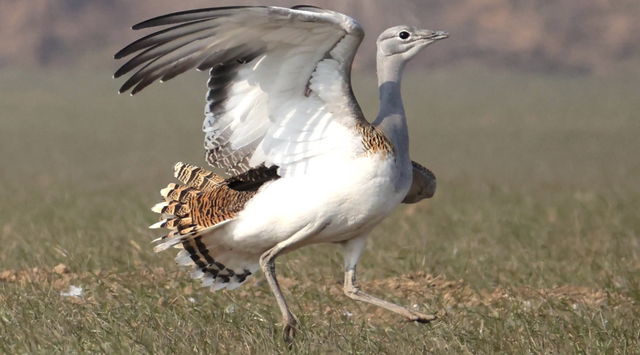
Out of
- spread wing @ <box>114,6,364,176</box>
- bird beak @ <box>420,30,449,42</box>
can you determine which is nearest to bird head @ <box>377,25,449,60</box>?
bird beak @ <box>420,30,449,42</box>

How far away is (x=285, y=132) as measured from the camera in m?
4.64

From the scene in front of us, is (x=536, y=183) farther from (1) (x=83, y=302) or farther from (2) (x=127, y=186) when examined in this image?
(1) (x=83, y=302)

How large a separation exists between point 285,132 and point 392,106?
49 cm

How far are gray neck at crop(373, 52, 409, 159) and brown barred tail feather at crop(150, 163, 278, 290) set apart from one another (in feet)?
1.73

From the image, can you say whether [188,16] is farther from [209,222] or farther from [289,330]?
[289,330]

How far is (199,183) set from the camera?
5.15 meters

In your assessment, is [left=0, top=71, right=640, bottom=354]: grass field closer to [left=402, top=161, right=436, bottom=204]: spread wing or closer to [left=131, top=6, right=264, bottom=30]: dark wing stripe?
[left=402, top=161, right=436, bottom=204]: spread wing

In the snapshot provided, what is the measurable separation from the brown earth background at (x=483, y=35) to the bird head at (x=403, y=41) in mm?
31103

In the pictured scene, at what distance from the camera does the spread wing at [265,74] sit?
4.27 m

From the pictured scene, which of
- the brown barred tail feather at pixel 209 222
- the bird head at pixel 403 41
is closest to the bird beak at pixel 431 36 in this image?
the bird head at pixel 403 41

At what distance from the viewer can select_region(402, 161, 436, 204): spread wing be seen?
505 centimetres

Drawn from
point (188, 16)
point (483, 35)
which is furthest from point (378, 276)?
point (483, 35)

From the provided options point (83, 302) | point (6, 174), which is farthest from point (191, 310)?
point (6, 174)

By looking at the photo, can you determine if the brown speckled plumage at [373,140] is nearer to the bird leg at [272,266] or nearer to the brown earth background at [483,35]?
the bird leg at [272,266]
